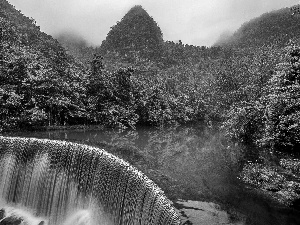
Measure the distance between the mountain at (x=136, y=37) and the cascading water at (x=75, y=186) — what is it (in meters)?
67.8

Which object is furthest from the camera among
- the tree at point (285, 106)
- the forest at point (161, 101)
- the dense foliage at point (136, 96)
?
the dense foliage at point (136, 96)

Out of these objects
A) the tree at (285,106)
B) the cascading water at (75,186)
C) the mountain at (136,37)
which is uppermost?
the mountain at (136,37)

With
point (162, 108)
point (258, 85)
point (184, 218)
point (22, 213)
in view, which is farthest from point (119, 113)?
point (184, 218)

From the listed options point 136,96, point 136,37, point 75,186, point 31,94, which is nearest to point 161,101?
point 136,96

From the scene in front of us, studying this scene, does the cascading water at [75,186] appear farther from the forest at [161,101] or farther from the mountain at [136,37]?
the mountain at [136,37]

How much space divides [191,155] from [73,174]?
7.52 metres

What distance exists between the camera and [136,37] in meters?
87.1

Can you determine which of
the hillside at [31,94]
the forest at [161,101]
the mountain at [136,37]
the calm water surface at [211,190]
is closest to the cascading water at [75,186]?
the calm water surface at [211,190]

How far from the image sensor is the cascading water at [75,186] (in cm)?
812

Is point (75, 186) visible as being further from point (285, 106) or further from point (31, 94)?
point (31, 94)

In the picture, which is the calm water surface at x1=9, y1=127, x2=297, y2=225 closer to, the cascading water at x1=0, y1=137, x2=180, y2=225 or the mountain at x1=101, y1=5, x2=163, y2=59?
the cascading water at x1=0, y1=137, x2=180, y2=225

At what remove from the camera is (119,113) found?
24.3 m

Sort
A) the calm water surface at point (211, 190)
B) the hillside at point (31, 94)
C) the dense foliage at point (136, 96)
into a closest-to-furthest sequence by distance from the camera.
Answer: the calm water surface at point (211, 190) < the dense foliage at point (136, 96) < the hillside at point (31, 94)

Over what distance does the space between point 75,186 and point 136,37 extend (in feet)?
266
